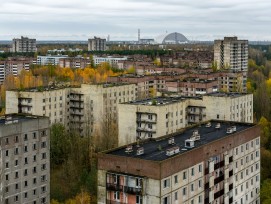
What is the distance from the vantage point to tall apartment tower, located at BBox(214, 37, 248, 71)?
7269 cm

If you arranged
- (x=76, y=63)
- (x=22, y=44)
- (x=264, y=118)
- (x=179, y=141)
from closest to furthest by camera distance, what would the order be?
1. (x=179, y=141)
2. (x=264, y=118)
3. (x=76, y=63)
4. (x=22, y=44)

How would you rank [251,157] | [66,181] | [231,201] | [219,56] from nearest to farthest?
[231,201], [251,157], [66,181], [219,56]

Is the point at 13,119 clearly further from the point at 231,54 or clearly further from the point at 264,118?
the point at 231,54

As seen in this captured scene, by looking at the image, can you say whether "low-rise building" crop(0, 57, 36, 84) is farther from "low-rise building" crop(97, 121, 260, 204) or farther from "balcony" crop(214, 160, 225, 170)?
"balcony" crop(214, 160, 225, 170)

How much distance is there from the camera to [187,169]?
18.0 meters

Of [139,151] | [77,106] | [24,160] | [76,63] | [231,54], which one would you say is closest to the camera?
[139,151]

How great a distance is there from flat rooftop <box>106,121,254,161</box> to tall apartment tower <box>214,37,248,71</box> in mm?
49340

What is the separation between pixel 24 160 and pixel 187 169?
9290 millimetres

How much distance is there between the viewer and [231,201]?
20.9 m

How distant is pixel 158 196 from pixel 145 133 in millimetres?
13850

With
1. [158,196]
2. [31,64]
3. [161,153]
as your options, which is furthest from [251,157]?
[31,64]

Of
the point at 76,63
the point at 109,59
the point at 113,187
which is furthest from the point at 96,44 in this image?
the point at 113,187

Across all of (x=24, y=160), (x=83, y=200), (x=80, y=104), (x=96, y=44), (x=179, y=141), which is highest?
(x=96, y=44)

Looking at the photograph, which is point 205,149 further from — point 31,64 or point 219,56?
point 31,64
